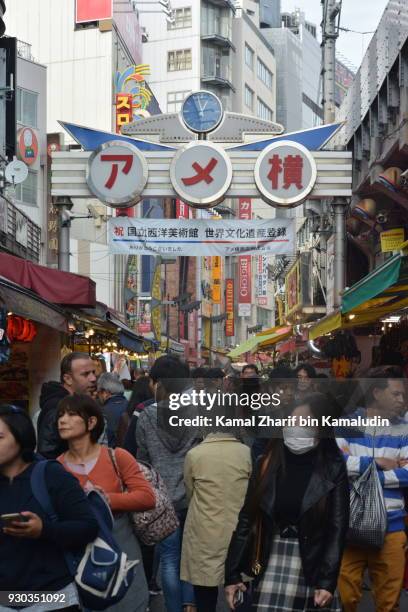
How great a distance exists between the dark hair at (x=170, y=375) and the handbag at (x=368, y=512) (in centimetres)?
161

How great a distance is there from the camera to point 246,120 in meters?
17.0

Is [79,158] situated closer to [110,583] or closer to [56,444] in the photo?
[56,444]

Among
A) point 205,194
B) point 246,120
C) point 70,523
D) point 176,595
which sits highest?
point 246,120

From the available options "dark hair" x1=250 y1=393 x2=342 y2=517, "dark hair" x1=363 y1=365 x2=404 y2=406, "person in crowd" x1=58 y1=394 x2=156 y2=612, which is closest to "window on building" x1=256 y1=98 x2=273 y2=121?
"dark hair" x1=363 y1=365 x2=404 y2=406

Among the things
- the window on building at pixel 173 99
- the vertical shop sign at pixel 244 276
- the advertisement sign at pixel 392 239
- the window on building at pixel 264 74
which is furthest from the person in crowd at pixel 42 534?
the window on building at pixel 264 74

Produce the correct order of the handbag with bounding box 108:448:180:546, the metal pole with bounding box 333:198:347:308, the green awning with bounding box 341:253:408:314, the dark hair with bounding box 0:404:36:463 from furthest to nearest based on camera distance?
the metal pole with bounding box 333:198:347:308, the green awning with bounding box 341:253:408:314, the handbag with bounding box 108:448:180:546, the dark hair with bounding box 0:404:36:463

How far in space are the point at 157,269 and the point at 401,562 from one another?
154ft

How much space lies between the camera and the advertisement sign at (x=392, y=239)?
61.1ft

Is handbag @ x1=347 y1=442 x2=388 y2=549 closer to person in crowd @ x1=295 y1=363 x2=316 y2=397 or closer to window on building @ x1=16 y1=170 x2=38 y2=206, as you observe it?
person in crowd @ x1=295 y1=363 x2=316 y2=397

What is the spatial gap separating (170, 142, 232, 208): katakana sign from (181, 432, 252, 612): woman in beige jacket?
10.5 metres

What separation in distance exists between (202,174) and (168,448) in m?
10.2

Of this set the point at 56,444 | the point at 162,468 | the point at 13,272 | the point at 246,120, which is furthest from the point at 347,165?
the point at 56,444

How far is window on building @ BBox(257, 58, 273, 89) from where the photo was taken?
95312 mm

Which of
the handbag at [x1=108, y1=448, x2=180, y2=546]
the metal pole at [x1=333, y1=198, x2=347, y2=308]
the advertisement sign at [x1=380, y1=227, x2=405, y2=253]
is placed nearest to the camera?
the handbag at [x1=108, y1=448, x2=180, y2=546]
